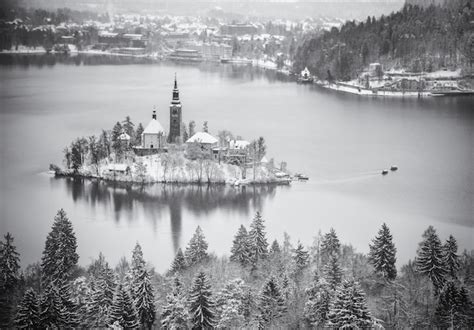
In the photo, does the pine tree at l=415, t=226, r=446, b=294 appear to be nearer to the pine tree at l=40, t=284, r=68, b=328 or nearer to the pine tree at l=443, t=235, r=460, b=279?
the pine tree at l=443, t=235, r=460, b=279

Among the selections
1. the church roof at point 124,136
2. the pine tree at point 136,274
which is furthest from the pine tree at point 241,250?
the church roof at point 124,136

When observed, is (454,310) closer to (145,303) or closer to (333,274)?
(333,274)

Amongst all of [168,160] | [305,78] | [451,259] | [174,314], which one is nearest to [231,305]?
[174,314]

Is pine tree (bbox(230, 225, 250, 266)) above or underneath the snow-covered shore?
underneath

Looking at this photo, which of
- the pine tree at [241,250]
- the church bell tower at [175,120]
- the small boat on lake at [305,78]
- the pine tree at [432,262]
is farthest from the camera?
the small boat on lake at [305,78]

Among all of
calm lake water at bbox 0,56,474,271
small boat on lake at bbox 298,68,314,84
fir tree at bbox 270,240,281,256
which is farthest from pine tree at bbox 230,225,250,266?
small boat on lake at bbox 298,68,314,84

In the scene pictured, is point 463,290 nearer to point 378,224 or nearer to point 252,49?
point 378,224

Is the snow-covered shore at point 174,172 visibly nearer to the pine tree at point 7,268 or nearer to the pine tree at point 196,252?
the pine tree at point 196,252
